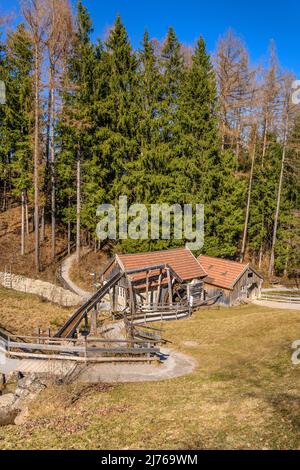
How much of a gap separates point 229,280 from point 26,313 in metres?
16.6

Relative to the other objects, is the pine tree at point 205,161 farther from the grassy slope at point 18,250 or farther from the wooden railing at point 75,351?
the wooden railing at point 75,351

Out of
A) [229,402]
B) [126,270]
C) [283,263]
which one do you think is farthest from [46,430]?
[283,263]

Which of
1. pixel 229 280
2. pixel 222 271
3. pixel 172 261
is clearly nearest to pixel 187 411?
pixel 172 261

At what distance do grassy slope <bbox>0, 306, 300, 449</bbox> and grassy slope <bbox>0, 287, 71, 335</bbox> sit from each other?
8.64m

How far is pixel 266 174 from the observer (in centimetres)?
4012

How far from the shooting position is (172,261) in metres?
29.5

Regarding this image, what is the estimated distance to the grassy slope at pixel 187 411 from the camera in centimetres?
955

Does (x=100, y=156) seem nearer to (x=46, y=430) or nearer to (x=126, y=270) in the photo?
(x=126, y=270)

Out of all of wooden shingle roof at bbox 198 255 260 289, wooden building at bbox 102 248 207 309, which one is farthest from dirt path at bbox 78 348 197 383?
wooden shingle roof at bbox 198 255 260 289

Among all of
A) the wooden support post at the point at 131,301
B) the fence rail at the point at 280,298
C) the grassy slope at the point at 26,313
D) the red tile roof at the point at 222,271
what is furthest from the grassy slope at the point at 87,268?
the fence rail at the point at 280,298

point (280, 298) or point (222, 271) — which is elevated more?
point (222, 271)

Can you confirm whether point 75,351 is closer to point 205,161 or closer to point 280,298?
point 280,298

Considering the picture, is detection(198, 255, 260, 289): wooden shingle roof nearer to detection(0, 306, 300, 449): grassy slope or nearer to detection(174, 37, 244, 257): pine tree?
detection(174, 37, 244, 257): pine tree

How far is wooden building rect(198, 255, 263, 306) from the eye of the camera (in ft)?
99.0
